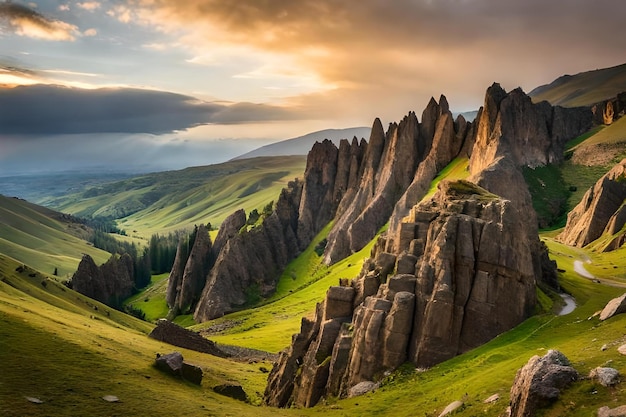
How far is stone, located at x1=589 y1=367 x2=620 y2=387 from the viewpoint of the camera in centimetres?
3397

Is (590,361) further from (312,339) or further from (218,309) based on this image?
(218,309)

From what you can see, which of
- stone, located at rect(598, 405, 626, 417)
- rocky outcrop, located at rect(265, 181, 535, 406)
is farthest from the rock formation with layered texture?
stone, located at rect(598, 405, 626, 417)

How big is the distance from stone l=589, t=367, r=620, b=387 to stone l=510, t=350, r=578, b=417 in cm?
122

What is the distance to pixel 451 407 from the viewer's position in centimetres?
4341

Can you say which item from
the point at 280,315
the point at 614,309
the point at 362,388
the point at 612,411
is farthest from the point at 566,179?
the point at 612,411

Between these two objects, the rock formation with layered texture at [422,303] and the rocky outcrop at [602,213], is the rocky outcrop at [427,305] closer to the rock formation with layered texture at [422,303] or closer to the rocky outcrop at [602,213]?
the rock formation with layered texture at [422,303]

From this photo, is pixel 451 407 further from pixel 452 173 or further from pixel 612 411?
pixel 452 173

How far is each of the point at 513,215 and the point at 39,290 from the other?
4111 inches


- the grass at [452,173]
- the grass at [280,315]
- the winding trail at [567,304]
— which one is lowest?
the grass at [280,315]

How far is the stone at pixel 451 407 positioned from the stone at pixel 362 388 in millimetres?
15127

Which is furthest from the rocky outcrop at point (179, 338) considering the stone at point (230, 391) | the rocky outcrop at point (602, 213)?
the rocky outcrop at point (602, 213)

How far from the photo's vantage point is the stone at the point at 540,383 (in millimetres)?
34562

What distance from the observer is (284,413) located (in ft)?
191

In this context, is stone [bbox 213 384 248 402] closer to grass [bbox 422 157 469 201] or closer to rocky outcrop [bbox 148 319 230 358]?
rocky outcrop [bbox 148 319 230 358]
